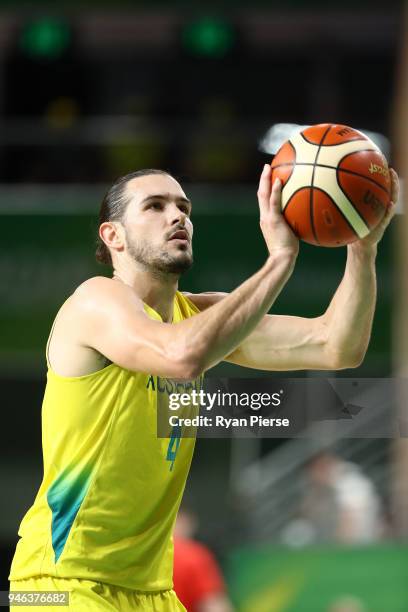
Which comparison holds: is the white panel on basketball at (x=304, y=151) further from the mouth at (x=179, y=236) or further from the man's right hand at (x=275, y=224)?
the mouth at (x=179, y=236)

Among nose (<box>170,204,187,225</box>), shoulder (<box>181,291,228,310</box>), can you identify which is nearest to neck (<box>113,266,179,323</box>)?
nose (<box>170,204,187,225</box>)

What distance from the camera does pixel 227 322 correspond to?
4215 millimetres

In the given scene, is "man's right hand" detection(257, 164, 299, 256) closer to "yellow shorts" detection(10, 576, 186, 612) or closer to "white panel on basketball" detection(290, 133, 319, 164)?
"white panel on basketball" detection(290, 133, 319, 164)

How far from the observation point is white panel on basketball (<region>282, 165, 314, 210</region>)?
450cm

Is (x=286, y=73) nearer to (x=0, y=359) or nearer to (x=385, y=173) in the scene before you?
(x=0, y=359)

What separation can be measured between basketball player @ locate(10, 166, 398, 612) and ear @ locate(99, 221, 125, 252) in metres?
0.08

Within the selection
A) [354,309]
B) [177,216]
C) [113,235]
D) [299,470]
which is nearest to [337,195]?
[354,309]

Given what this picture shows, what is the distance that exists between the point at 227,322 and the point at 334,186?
0.80 metres

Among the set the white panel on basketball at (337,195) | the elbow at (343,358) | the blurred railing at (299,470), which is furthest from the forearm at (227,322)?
the blurred railing at (299,470)

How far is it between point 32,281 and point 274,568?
3.75 metres

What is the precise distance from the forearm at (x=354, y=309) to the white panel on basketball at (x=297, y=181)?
0.45 meters

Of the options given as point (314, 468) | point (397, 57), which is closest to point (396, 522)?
point (314, 468)

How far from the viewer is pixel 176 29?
1619 centimetres

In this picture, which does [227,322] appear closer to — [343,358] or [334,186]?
[334,186]
